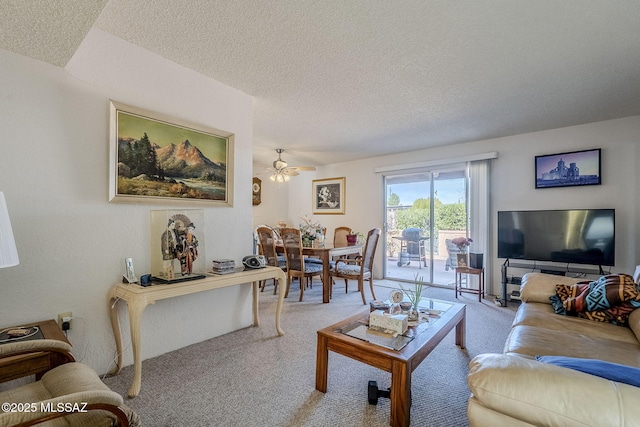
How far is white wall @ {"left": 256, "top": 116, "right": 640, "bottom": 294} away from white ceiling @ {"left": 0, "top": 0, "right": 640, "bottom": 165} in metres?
0.30

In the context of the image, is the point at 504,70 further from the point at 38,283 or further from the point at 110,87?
the point at 38,283

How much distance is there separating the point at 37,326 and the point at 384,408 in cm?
212

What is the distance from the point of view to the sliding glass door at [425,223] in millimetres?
4758

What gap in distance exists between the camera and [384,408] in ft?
5.74

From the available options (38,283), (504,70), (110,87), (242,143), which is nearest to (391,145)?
(504,70)

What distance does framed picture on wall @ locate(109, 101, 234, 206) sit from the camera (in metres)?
2.18

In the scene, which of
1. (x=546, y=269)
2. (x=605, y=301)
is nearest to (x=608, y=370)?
(x=605, y=301)

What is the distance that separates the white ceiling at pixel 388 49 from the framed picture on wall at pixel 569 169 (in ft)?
1.49

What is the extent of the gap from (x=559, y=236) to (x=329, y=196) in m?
3.93

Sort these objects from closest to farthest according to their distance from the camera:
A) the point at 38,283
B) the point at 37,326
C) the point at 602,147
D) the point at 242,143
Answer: the point at 37,326 → the point at 38,283 → the point at 242,143 → the point at 602,147

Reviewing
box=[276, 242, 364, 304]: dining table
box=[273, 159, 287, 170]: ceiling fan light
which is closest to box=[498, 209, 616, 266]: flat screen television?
box=[276, 242, 364, 304]: dining table

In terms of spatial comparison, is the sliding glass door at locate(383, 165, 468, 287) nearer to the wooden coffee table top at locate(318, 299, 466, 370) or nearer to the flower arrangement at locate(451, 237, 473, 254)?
the flower arrangement at locate(451, 237, 473, 254)

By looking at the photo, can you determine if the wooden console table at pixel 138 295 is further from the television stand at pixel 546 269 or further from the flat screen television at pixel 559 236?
the flat screen television at pixel 559 236

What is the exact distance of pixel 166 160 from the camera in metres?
2.45
